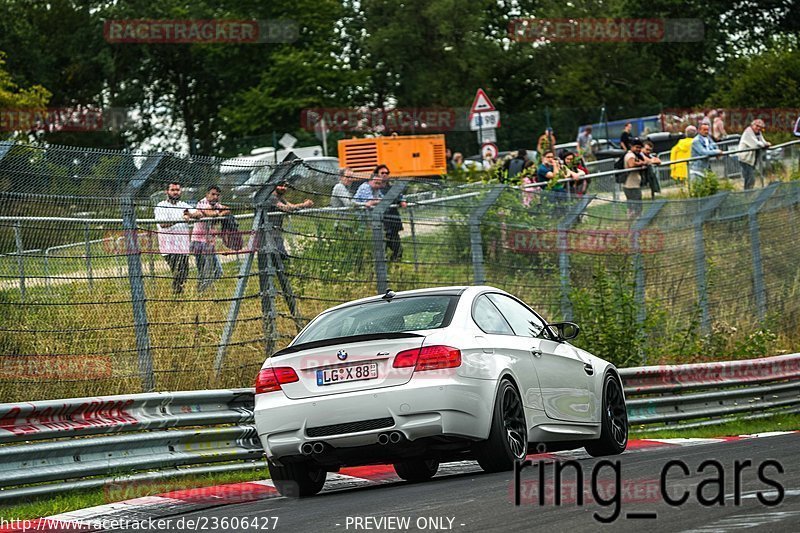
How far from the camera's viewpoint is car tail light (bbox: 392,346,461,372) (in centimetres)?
1008

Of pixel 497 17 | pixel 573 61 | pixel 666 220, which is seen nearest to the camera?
pixel 666 220

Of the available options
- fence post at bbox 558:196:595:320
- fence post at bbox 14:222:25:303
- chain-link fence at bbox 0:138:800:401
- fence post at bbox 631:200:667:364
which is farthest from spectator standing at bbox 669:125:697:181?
fence post at bbox 14:222:25:303

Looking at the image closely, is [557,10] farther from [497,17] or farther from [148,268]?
[148,268]

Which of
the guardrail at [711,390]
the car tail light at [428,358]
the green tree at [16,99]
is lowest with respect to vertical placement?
the guardrail at [711,390]

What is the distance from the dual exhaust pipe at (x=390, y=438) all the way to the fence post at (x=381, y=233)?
5.32 m

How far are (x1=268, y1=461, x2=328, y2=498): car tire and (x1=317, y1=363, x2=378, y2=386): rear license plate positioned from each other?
0.69 meters

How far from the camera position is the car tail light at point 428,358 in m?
10.1

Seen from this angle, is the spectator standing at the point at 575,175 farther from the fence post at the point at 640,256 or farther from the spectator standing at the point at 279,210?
the spectator standing at the point at 279,210

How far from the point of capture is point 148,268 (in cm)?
1257

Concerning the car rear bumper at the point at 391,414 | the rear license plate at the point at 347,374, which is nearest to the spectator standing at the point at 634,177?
the car rear bumper at the point at 391,414

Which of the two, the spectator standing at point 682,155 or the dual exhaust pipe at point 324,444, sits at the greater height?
the spectator standing at point 682,155

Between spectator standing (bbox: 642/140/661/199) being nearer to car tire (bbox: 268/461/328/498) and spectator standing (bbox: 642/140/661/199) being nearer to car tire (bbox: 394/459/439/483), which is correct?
car tire (bbox: 394/459/439/483)

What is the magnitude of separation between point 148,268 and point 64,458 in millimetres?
2719

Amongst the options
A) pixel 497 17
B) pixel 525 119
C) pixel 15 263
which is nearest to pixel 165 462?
pixel 15 263
